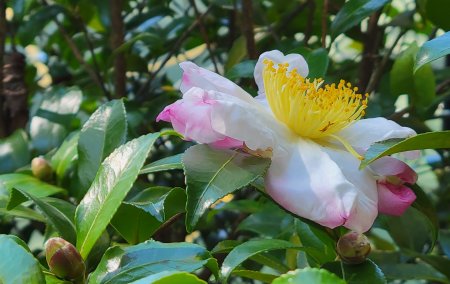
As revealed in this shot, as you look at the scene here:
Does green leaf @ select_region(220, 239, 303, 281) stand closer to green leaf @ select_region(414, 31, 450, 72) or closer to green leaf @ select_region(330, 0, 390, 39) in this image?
green leaf @ select_region(414, 31, 450, 72)

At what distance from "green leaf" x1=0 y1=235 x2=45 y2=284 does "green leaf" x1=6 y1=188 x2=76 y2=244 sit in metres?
0.14

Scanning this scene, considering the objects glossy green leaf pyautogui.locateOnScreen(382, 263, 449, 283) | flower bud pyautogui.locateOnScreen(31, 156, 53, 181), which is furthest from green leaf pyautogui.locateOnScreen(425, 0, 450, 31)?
flower bud pyautogui.locateOnScreen(31, 156, 53, 181)

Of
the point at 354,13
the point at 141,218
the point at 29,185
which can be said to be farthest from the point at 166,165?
the point at 354,13

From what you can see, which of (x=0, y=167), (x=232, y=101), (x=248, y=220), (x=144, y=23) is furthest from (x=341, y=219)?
(x=144, y=23)

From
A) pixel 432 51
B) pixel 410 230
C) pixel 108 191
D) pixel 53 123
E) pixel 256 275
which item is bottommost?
pixel 410 230

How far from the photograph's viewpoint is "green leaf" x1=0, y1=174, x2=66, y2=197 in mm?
833

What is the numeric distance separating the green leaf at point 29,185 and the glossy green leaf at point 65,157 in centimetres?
3

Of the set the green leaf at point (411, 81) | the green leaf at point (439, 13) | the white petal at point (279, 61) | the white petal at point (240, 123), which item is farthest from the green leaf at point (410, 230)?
the white petal at point (240, 123)

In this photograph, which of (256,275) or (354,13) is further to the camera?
→ (354,13)

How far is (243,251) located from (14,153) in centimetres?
59

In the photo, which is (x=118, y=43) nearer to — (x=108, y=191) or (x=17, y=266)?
(x=108, y=191)

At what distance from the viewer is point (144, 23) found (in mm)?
1352

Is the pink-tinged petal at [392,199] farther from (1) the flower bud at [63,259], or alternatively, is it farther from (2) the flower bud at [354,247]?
(1) the flower bud at [63,259]

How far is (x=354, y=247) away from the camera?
23.3 inches
